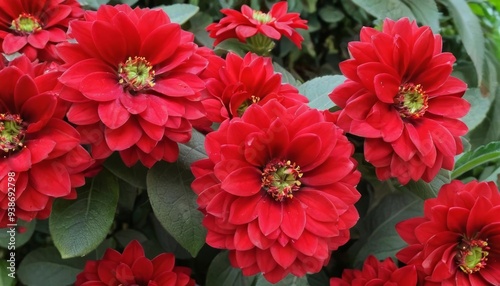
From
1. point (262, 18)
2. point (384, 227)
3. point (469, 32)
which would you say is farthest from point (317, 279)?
point (469, 32)

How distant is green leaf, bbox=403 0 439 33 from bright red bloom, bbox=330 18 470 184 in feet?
1.05

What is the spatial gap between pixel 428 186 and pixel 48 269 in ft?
1.46

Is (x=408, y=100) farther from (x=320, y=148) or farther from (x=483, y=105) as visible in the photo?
(x=483, y=105)

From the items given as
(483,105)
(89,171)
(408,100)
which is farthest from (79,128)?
(483,105)

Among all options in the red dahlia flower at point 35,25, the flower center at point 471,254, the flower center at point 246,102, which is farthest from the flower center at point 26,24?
the flower center at point 471,254

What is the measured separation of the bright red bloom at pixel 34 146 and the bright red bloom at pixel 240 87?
0.43ft

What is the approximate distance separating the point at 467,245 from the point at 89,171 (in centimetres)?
36

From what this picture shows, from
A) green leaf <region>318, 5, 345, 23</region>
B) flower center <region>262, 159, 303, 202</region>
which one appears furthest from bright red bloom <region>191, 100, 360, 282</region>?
green leaf <region>318, 5, 345, 23</region>

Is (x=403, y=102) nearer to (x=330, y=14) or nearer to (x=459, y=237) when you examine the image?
(x=459, y=237)

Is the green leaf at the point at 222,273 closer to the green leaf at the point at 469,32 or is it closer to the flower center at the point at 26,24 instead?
the flower center at the point at 26,24

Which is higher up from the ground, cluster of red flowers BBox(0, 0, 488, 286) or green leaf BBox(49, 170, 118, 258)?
cluster of red flowers BBox(0, 0, 488, 286)

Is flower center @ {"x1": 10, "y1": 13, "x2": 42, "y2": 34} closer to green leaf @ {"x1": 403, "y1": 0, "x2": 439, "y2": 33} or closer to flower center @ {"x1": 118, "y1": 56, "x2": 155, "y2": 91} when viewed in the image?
flower center @ {"x1": 118, "y1": 56, "x2": 155, "y2": 91}

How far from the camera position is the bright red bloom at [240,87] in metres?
0.49

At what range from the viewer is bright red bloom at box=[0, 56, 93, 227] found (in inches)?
16.5
